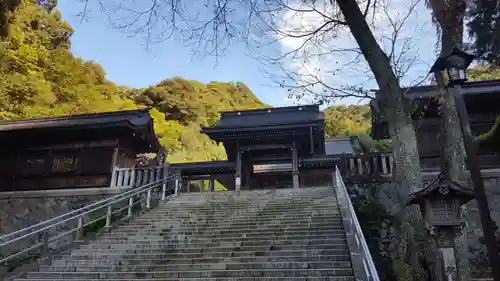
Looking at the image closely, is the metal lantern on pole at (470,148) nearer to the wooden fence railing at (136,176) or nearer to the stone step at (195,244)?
the stone step at (195,244)

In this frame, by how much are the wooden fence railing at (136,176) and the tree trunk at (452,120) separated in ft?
30.2

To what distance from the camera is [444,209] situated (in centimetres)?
524

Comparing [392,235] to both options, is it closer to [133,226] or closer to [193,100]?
[133,226]

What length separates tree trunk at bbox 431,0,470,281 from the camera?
21.1 ft

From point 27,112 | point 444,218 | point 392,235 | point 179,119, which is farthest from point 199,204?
point 179,119

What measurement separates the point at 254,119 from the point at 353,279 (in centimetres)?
1562

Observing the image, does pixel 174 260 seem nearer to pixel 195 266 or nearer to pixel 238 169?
pixel 195 266

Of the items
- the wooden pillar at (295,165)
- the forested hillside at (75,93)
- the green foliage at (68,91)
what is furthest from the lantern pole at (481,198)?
the green foliage at (68,91)

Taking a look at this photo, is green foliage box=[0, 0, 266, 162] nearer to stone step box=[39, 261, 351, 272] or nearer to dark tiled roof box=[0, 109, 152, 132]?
dark tiled roof box=[0, 109, 152, 132]

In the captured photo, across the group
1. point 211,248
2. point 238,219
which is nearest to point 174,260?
point 211,248

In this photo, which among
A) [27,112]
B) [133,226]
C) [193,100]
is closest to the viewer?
[133,226]

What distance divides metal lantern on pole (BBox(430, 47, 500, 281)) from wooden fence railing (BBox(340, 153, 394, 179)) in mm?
6181

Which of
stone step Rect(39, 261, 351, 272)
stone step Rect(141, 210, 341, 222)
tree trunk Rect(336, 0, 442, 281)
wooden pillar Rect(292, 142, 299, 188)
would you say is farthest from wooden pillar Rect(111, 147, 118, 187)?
tree trunk Rect(336, 0, 442, 281)

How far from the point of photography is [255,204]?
34.8 feet
